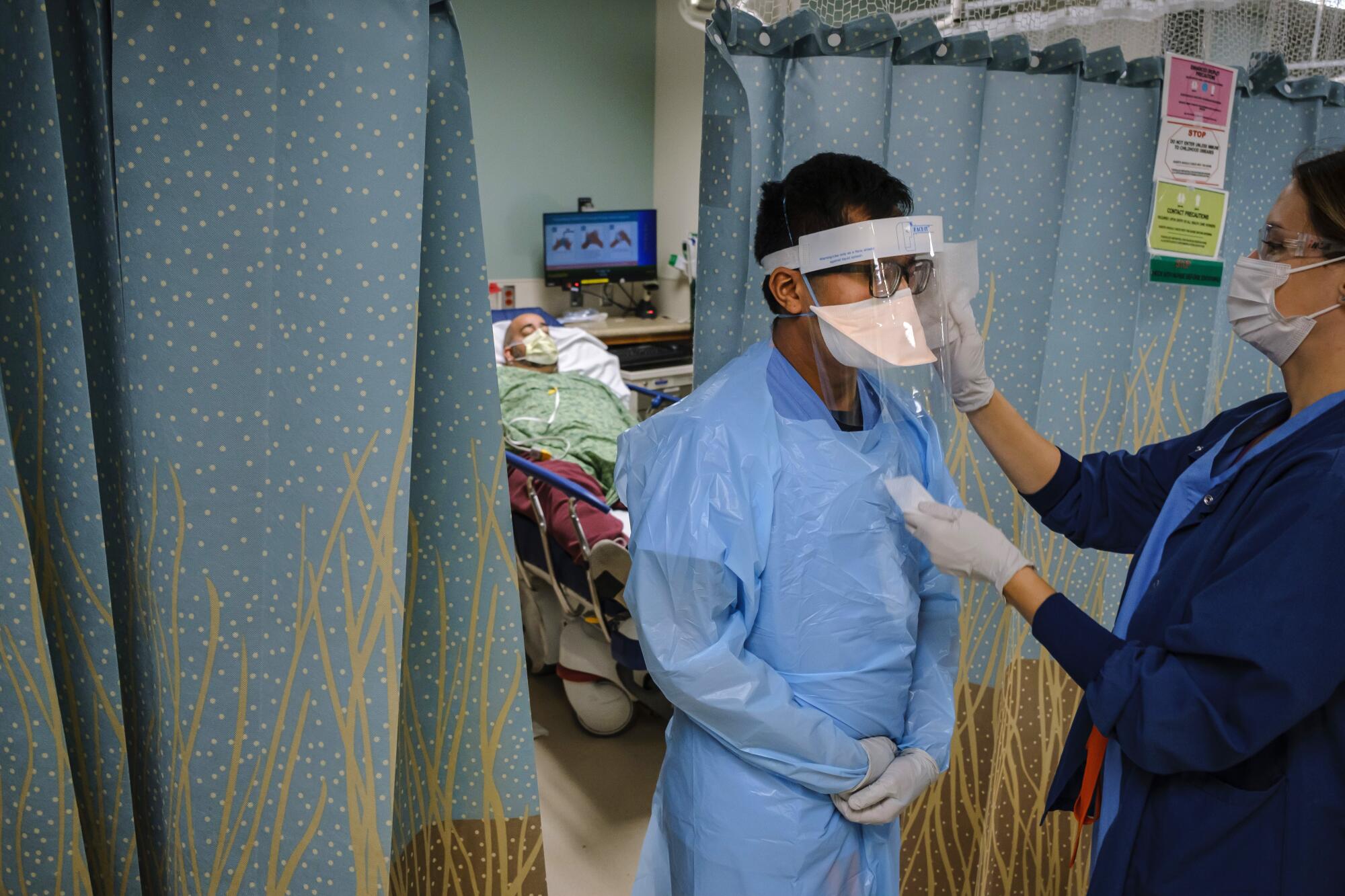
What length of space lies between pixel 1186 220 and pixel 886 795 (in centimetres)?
132

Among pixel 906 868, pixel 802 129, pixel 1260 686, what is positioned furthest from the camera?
pixel 906 868

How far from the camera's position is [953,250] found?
138 centimetres

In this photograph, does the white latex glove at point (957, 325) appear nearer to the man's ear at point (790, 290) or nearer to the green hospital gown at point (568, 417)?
the man's ear at point (790, 290)

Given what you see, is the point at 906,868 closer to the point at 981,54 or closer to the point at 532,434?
the point at 981,54

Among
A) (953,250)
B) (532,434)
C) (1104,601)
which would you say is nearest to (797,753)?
(953,250)

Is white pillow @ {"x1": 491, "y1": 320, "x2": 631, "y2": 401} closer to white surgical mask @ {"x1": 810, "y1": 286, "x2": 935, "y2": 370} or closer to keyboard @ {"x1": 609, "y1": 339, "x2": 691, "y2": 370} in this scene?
keyboard @ {"x1": 609, "y1": 339, "x2": 691, "y2": 370}

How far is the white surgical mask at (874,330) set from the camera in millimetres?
1256

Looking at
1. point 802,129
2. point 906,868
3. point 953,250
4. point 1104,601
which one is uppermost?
point 802,129

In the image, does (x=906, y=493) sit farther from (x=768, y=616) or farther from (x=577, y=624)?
(x=577, y=624)

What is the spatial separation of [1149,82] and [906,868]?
1.69m

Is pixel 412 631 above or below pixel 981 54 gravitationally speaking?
below

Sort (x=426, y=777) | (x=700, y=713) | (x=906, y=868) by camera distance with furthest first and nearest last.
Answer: (x=906, y=868)
(x=426, y=777)
(x=700, y=713)

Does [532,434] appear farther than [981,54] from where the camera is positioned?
Yes

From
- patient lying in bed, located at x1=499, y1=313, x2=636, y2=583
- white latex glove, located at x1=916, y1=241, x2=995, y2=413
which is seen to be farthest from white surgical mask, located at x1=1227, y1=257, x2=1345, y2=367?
patient lying in bed, located at x1=499, y1=313, x2=636, y2=583
